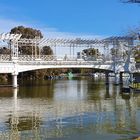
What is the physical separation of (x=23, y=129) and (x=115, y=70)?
63.2 metres

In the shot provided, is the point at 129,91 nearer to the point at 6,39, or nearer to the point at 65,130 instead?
the point at 6,39

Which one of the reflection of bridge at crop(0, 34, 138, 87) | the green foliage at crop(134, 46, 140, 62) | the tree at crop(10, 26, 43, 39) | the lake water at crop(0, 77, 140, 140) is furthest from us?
the tree at crop(10, 26, 43, 39)

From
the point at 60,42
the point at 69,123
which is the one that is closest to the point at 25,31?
the point at 60,42

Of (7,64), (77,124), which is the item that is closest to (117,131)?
(77,124)

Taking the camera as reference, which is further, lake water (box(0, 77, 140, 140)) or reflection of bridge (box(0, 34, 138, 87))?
reflection of bridge (box(0, 34, 138, 87))

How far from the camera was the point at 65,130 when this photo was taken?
31.2 m

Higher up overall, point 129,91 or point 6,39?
point 6,39

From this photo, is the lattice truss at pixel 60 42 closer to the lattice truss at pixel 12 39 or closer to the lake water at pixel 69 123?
the lattice truss at pixel 12 39

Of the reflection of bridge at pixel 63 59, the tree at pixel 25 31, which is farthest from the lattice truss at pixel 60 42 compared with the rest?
the tree at pixel 25 31

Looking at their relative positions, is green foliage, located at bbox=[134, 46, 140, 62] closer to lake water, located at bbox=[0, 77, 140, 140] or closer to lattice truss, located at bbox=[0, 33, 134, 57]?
lattice truss, located at bbox=[0, 33, 134, 57]

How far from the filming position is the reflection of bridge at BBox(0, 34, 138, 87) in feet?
274

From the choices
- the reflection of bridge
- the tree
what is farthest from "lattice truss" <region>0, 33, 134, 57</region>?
the tree

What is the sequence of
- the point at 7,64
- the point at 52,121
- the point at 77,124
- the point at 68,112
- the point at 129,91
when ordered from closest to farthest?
the point at 77,124, the point at 52,121, the point at 68,112, the point at 129,91, the point at 7,64

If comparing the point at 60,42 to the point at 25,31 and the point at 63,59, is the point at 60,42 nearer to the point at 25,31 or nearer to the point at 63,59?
the point at 63,59
